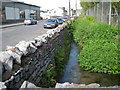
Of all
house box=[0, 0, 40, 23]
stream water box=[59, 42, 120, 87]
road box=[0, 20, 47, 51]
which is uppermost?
house box=[0, 0, 40, 23]

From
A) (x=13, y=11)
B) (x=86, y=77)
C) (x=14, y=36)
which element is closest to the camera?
(x=86, y=77)

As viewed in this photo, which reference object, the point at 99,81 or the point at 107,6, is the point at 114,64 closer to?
the point at 99,81

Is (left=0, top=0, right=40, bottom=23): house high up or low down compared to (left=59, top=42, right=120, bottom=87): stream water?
up

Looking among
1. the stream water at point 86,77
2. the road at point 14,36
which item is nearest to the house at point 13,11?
the road at point 14,36

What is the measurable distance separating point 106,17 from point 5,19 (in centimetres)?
2425

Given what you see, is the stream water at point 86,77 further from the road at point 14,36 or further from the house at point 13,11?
the house at point 13,11

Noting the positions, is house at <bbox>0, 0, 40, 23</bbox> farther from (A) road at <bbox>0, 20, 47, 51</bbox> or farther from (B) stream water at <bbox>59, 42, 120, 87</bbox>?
(B) stream water at <bbox>59, 42, 120, 87</bbox>

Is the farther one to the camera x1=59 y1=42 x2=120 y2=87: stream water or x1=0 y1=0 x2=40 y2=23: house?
x1=0 y1=0 x2=40 y2=23: house

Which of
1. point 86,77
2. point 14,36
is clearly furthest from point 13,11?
point 86,77

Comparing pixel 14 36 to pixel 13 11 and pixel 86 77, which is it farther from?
pixel 13 11

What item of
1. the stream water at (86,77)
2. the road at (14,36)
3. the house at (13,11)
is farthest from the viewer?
the house at (13,11)

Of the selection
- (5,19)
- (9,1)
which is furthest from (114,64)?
(9,1)

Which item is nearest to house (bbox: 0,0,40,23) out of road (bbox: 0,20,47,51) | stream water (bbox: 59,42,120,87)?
road (bbox: 0,20,47,51)

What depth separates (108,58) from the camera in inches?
265
